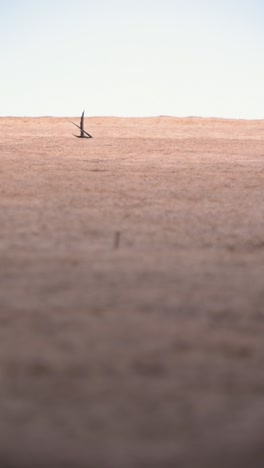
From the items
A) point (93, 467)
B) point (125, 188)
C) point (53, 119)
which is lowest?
point (93, 467)

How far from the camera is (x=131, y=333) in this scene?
2.48 m

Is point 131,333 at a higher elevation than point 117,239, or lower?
lower

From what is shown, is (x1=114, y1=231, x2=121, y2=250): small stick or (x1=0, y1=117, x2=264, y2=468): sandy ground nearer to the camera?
(x1=0, y1=117, x2=264, y2=468): sandy ground

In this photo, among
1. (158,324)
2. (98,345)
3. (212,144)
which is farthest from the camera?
(212,144)

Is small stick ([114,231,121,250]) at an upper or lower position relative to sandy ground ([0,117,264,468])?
upper

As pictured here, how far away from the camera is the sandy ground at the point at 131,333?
5.70 ft

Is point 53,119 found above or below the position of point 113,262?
above

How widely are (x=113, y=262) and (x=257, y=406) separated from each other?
182 cm

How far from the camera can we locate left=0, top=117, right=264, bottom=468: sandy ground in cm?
174

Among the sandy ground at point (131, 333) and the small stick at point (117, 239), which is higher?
the small stick at point (117, 239)

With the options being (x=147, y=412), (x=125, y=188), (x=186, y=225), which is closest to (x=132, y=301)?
(x=147, y=412)

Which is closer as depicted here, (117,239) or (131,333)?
(131,333)

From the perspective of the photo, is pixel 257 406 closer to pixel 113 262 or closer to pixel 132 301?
pixel 132 301

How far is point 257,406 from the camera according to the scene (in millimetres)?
1921
